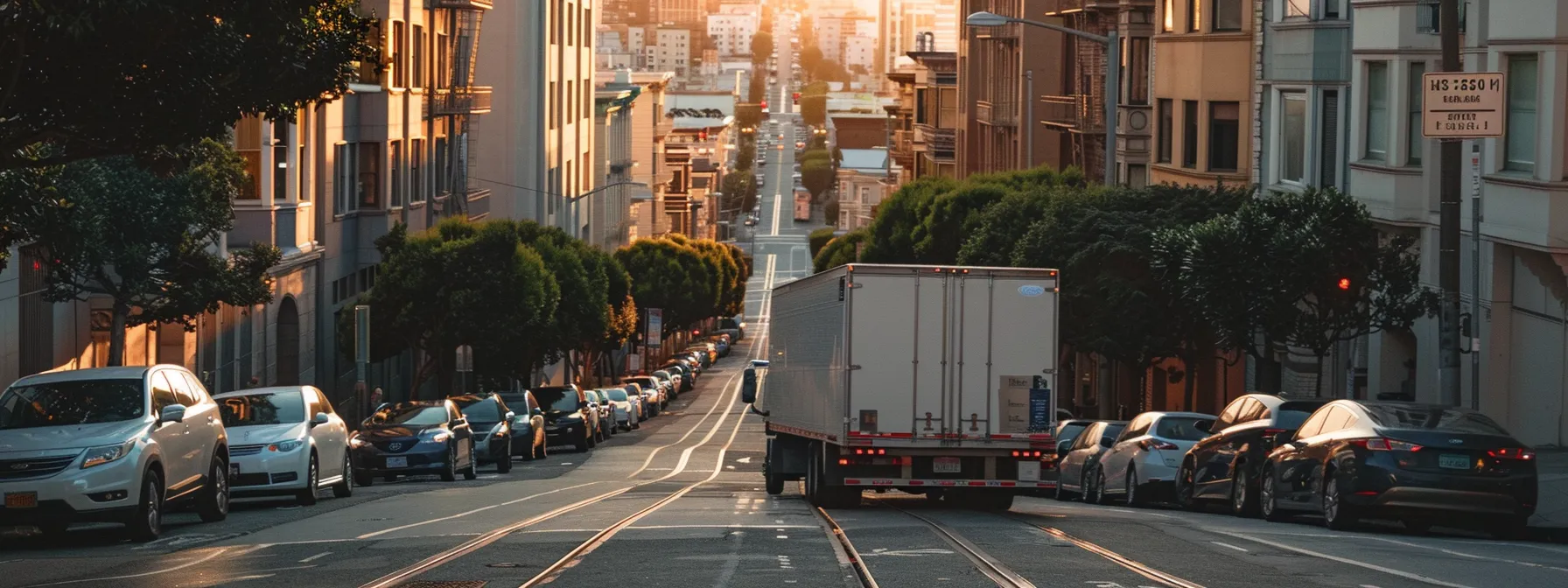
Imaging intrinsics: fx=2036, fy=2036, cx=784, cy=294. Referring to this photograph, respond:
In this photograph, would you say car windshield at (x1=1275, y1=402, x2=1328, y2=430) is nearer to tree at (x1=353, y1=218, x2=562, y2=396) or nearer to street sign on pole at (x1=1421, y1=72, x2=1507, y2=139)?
street sign on pole at (x1=1421, y1=72, x2=1507, y2=139)

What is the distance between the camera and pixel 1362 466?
18672 mm

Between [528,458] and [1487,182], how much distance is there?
67.1ft

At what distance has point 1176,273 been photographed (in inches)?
1292

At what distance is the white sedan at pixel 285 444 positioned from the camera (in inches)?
903

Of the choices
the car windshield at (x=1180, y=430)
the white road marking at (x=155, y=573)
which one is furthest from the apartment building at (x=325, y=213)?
the car windshield at (x=1180, y=430)

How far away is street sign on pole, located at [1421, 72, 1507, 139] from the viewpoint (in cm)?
1980

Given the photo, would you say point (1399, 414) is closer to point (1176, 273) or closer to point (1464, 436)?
point (1464, 436)

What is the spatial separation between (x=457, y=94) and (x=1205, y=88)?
22866 millimetres

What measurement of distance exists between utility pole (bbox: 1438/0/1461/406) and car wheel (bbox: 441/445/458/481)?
1464 centimetres

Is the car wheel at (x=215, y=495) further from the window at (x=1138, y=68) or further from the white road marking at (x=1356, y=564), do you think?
the window at (x=1138, y=68)

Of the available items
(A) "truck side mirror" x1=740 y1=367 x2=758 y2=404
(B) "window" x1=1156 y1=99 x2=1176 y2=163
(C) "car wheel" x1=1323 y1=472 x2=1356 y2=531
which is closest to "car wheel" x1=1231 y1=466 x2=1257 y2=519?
(C) "car wheel" x1=1323 y1=472 x2=1356 y2=531

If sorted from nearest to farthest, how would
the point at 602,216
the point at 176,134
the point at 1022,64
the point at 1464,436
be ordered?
the point at 176,134 → the point at 1464,436 → the point at 1022,64 → the point at 602,216

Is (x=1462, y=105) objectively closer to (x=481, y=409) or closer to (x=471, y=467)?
(x=471, y=467)

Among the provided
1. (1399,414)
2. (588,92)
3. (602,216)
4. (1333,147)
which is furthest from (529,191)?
(1399,414)
